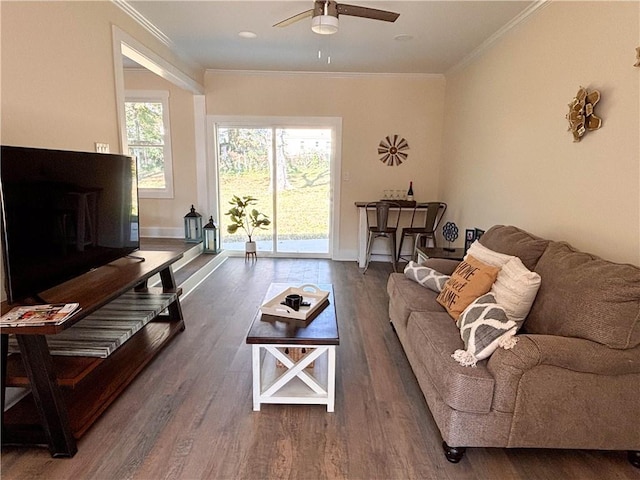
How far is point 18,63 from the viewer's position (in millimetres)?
2143

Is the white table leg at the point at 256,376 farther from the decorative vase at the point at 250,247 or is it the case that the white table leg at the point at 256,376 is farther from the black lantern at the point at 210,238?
the decorative vase at the point at 250,247

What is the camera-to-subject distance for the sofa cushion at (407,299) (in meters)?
2.59

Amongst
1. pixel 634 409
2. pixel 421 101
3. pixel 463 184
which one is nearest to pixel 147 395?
pixel 634 409

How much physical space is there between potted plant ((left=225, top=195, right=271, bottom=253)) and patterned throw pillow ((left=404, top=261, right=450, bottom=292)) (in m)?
2.95

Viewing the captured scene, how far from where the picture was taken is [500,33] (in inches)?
141

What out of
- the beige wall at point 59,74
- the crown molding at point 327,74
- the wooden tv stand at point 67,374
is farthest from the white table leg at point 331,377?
the crown molding at point 327,74

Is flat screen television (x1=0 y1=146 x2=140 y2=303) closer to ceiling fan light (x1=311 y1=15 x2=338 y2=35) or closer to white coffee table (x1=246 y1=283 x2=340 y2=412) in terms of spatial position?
white coffee table (x1=246 y1=283 x2=340 y2=412)

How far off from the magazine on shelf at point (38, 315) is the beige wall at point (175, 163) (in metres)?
3.96

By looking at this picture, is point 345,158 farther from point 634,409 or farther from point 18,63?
point 634,409

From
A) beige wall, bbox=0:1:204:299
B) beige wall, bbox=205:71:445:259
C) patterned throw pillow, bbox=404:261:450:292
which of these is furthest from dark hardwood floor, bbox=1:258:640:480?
beige wall, bbox=205:71:445:259

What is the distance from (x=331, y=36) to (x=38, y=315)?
344cm

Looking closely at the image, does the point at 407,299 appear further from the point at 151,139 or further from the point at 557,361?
the point at 151,139

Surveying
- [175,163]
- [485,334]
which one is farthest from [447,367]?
[175,163]

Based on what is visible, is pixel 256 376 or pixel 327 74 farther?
pixel 327 74
